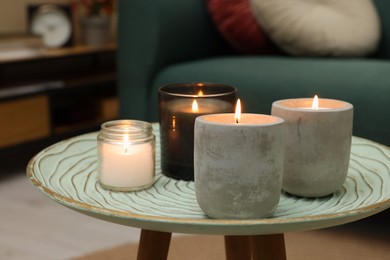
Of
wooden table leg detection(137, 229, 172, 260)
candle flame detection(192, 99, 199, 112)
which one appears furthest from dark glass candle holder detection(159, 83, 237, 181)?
wooden table leg detection(137, 229, 172, 260)

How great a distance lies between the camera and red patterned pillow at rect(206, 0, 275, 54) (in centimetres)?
186

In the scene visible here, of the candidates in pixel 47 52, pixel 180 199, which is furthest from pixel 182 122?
pixel 47 52

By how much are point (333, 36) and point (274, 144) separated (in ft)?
3.90

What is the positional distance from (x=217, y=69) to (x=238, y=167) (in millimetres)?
1074

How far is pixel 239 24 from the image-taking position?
6.11 feet

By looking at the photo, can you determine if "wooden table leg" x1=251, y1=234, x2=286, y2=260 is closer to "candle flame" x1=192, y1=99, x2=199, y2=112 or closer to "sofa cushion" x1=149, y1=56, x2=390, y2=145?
"candle flame" x1=192, y1=99, x2=199, y2=112

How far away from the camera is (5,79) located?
235cm

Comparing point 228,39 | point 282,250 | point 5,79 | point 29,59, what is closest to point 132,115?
point 228,39

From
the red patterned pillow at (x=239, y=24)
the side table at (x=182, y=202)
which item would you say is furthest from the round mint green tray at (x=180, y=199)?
the red patterned pillow at (x=239, y=24)

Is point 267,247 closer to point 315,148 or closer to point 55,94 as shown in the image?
point 315,148

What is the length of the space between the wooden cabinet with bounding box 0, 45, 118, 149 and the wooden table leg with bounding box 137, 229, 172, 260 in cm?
128

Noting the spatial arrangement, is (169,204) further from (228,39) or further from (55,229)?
(228,39)

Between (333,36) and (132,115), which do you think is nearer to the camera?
(333,36)

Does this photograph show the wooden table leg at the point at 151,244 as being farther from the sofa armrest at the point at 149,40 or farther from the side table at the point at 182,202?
the sofa armrest at the point at 149,40
